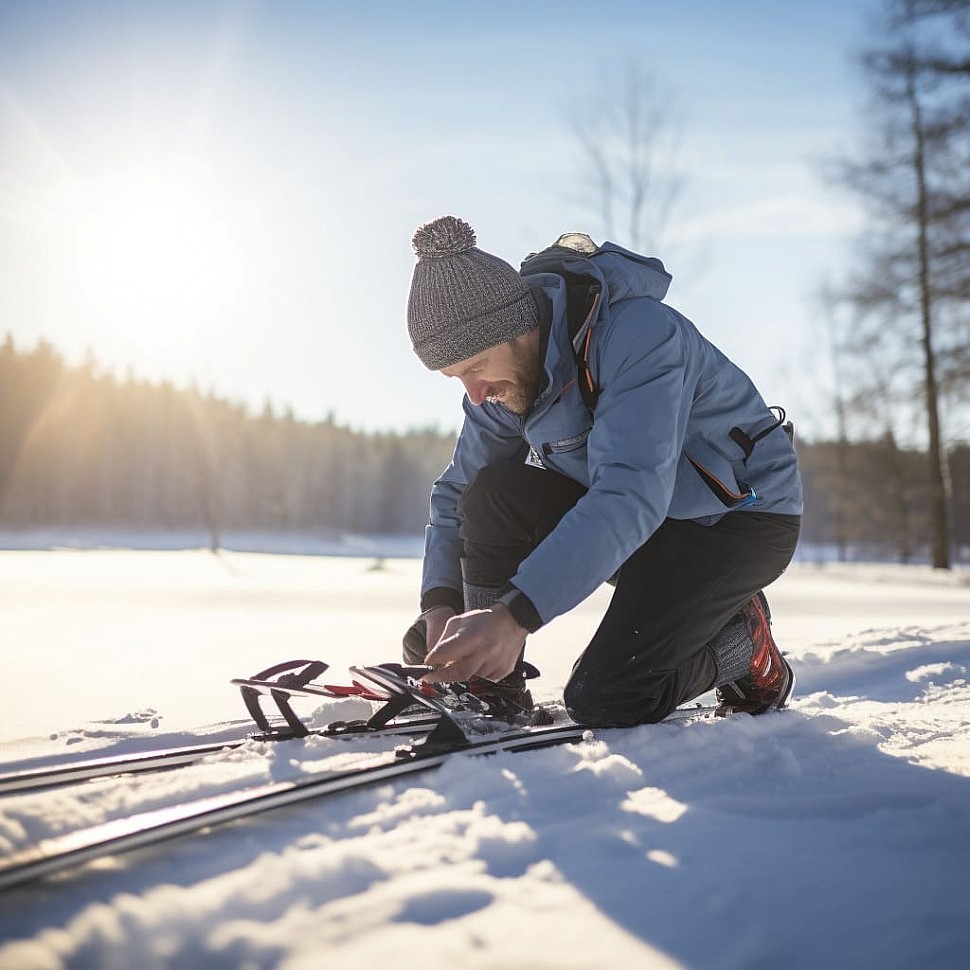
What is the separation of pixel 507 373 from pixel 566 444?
255 millimetres

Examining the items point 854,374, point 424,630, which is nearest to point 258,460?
point 854,374

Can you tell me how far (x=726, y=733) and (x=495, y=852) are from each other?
888mm

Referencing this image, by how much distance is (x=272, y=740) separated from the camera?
1.73m

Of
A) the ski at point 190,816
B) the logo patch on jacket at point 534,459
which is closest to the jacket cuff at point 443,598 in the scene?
the logo patch on jacket at point 534,459

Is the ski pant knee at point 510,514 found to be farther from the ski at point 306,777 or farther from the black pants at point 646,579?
the ski at point 306,777

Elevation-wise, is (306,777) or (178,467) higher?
(178,467)

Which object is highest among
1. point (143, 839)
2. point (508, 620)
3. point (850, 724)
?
point (508, 620)

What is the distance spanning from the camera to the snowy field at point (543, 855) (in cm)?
86

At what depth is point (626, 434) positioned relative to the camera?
5.65 ft

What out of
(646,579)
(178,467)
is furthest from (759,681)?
(178,467)

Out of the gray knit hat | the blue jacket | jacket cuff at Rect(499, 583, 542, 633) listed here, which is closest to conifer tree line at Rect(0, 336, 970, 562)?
the blue jacket

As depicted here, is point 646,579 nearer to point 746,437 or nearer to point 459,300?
point 746,437

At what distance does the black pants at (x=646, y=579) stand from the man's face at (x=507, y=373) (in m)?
0.28

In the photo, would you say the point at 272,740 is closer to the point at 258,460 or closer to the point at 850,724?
the point at 850,724
